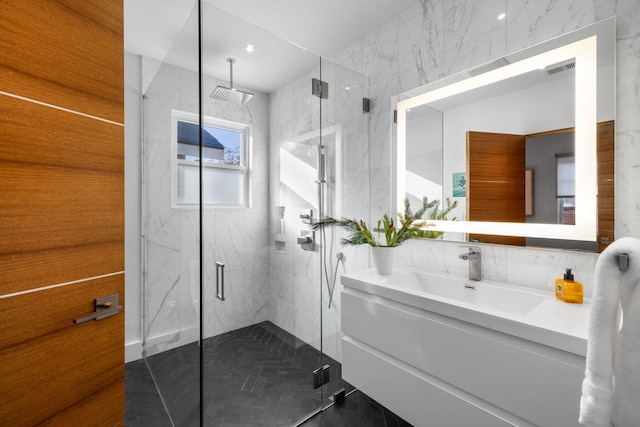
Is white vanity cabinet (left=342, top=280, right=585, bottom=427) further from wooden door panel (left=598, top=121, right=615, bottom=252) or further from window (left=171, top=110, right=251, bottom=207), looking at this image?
window (left=171, top=110, right=251, bottom=207)

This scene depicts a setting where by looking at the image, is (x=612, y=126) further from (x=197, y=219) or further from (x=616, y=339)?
(x=197, y=219)

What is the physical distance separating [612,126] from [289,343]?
1933 millimetres

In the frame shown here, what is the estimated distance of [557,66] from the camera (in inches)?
51.7

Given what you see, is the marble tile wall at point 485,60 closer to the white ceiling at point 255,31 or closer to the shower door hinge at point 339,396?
the white ceiling at point 255,31

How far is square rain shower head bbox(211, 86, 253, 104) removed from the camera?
147 cm

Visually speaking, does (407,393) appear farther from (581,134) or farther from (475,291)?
(581,134)

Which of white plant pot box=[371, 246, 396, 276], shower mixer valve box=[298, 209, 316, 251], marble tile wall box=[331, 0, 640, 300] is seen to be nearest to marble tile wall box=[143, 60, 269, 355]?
shower mixer valve box=[298, 209, 316, 251]

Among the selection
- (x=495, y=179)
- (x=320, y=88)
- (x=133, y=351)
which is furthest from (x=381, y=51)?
(x=133, y=351)

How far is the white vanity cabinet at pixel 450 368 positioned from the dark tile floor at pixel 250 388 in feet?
1.17

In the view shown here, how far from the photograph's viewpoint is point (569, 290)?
1.20 m

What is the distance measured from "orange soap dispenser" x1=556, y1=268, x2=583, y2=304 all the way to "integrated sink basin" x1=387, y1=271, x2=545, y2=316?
7 centimetres

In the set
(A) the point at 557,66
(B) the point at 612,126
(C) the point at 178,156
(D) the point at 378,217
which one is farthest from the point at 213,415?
(A) the point at 557,66

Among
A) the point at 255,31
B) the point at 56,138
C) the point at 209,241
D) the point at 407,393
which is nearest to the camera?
the point at 56,138

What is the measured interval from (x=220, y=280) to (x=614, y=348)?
4.96 ft
